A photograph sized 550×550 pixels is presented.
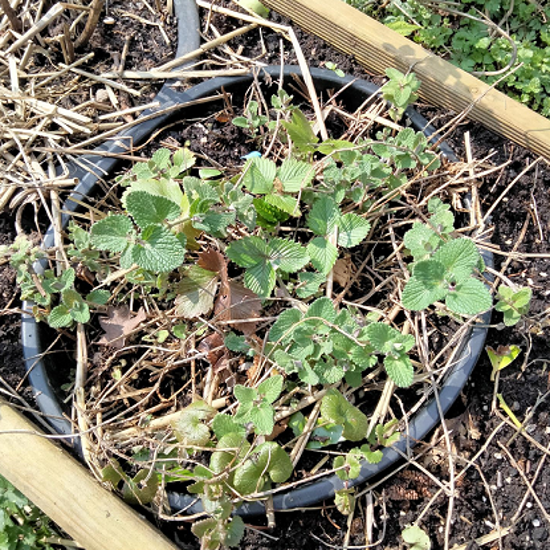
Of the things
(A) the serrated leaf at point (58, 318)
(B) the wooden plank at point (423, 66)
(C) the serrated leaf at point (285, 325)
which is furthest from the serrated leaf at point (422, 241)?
(A) the serrated leaf at point (58, 318)

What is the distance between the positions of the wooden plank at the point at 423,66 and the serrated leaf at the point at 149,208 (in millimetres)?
746

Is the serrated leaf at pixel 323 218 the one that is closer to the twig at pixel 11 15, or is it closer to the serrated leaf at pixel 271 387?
the serrated leaf at pixel 271 387

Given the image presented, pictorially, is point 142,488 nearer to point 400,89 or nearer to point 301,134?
point 301,134

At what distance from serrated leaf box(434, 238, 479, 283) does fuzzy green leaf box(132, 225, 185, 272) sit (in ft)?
1.48

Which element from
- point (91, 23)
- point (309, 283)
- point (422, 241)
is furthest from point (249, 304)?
point (91, 23)

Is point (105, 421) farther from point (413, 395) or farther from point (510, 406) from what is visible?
point (510, 406)

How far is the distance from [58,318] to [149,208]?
0.32 metres

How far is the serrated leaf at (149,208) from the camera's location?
38.3 inches

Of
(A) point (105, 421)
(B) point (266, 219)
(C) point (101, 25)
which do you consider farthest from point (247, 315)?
(C) point (101, 25)

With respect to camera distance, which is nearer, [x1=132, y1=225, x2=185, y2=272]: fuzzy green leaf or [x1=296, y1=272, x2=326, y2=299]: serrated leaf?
[x1=132, y1=225, x2=185, y2=272]: fuzzy green leaf

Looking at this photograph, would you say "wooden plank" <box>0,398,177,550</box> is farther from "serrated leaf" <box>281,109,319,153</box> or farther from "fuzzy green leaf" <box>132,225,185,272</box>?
"serrated leaf" <box>281,109,319,153</box>

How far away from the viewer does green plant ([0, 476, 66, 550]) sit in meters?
1.16

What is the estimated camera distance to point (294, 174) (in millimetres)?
1185

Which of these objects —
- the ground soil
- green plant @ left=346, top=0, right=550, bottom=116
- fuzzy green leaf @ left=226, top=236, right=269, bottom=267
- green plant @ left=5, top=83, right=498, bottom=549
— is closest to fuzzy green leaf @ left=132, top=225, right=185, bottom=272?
green plant @ left=5, top=83, right=498, bottom=549
